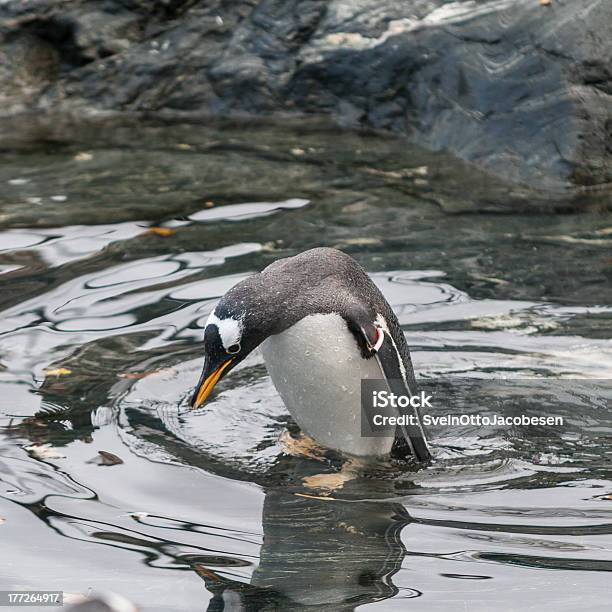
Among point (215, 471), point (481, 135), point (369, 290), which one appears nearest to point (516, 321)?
point (369, 290)

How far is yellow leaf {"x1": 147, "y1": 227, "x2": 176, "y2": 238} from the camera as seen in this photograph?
22.5 feet

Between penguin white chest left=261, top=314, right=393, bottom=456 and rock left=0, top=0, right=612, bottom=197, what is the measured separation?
3.69m

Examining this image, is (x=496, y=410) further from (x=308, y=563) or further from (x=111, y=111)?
(x=111, y=111)

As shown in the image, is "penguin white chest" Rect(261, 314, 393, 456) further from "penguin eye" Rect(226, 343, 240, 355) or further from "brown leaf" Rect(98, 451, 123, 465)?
"brown leaf" Rect(98, 451, 123, 465)

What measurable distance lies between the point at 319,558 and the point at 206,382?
73 cm

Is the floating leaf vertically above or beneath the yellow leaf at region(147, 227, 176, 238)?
beneath

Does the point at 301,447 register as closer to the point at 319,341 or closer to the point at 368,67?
the point at 319,341

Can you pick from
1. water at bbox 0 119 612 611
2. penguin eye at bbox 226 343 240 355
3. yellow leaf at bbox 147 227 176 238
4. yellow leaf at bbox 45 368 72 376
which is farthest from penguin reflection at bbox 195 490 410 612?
yellow leaf at bbox 147 227 176 238

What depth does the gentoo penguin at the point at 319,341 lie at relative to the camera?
3.95 m

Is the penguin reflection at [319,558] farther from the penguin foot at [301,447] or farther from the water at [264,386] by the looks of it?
the penguin foot at [301,447]

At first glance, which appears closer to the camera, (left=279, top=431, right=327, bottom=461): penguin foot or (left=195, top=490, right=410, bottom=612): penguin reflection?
(left=195, top=490, right=410, bottom=612): penguin reflection

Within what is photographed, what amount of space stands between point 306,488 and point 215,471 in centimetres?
32

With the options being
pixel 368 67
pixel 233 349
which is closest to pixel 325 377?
pixel 233 349

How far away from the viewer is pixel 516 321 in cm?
550
